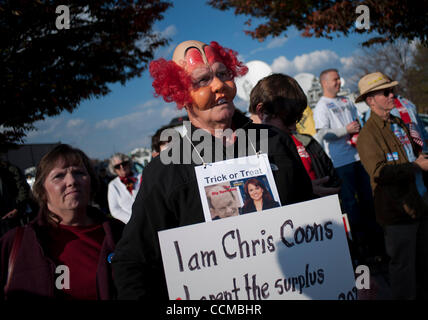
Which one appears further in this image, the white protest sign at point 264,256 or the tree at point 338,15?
the tree at point 338,15

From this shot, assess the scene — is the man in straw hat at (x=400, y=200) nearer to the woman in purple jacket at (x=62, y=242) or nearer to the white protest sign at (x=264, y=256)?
the white protest sign at (x=264, y=256)

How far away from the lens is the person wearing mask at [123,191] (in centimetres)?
423

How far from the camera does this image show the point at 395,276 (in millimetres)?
2551

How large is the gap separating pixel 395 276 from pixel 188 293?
7.05ft

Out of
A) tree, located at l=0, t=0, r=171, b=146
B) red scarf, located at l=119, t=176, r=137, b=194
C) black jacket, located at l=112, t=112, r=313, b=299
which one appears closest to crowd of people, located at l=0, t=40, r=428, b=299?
black jacket, located at l=112, t=112, r=313, b=299

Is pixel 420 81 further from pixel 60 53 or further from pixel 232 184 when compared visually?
pixel 232 184

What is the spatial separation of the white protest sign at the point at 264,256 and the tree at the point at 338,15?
5.67 metres

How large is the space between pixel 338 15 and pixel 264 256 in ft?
19.7

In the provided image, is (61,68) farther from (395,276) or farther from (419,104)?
(419,104)

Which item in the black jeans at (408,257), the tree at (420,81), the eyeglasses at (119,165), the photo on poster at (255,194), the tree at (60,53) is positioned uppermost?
the tree at (420,81)

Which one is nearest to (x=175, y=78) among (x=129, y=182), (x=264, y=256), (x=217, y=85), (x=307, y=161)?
(x=217, y=85)

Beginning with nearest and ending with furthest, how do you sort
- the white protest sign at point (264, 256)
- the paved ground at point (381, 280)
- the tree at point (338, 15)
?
the white protest sign at point (264, 256), the paved ground at point (381, 280), the tree at point (338, 15)

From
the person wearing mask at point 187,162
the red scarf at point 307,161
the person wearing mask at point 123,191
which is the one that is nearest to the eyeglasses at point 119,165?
the person wearing mask at point 123,191

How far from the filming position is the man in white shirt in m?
3.95
